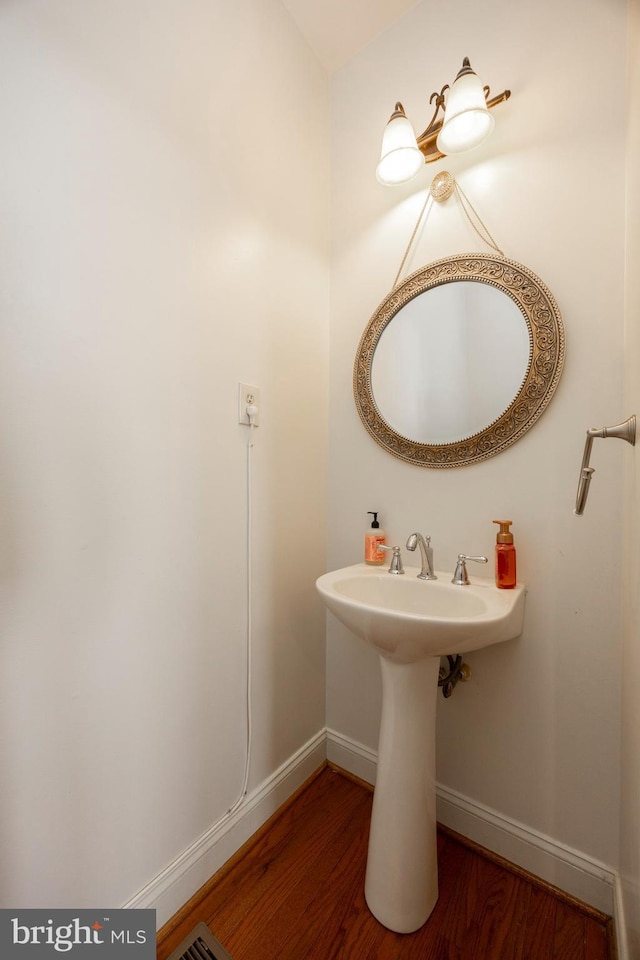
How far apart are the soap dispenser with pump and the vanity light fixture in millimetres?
1075

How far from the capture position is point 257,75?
1.14 metres

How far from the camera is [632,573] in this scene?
776 mm

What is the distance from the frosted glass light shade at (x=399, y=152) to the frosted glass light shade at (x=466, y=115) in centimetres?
10

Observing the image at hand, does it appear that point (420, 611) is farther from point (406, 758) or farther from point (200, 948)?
point (200, 948)

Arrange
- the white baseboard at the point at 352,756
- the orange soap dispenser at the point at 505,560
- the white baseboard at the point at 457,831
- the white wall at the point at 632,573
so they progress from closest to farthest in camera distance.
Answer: the white wall at the point at 632,573, the white baseboard at the point at 457,831, the orange soap dispenser at the point at 505,560, the white baseboard at the point at 352,756

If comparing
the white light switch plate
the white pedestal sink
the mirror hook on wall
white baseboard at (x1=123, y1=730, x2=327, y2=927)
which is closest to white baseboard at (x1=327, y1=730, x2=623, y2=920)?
the white pedestal sink

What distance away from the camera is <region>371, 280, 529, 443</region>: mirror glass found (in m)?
1.08

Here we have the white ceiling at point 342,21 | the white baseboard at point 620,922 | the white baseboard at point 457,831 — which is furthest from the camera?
the white ceiling at point 342,21

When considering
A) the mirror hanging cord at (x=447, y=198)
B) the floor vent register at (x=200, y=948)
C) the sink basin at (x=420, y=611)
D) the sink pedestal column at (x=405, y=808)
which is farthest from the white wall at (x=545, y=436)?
the floor vent register at (x=200, y=948)

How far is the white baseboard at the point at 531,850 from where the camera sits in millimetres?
946

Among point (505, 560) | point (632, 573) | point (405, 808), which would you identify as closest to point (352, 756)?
point (405, 808)

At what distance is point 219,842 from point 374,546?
90 centimetres

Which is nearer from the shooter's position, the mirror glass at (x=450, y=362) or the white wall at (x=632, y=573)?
the white wall at (x=632, y=573)

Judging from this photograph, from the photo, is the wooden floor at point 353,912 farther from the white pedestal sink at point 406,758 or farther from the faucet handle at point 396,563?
the faucet handle at point 396,563
